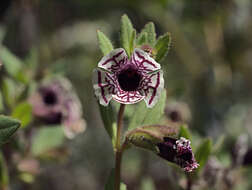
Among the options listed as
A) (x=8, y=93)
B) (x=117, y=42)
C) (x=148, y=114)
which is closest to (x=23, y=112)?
(x=8, y=93)

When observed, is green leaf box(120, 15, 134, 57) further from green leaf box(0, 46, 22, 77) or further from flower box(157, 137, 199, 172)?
green leaf box(0, 46, 22, 77)

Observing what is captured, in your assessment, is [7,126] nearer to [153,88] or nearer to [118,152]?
[118,152]

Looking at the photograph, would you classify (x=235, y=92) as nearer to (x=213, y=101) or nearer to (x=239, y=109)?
(x=239, y=109)

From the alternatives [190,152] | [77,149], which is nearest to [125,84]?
[190,152]

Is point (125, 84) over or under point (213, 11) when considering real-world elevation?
under

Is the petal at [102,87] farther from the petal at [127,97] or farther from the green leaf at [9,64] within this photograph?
the green leaf at [9,64]

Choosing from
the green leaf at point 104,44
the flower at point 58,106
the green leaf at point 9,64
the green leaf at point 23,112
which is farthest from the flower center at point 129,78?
the green leaf at point 9,64
